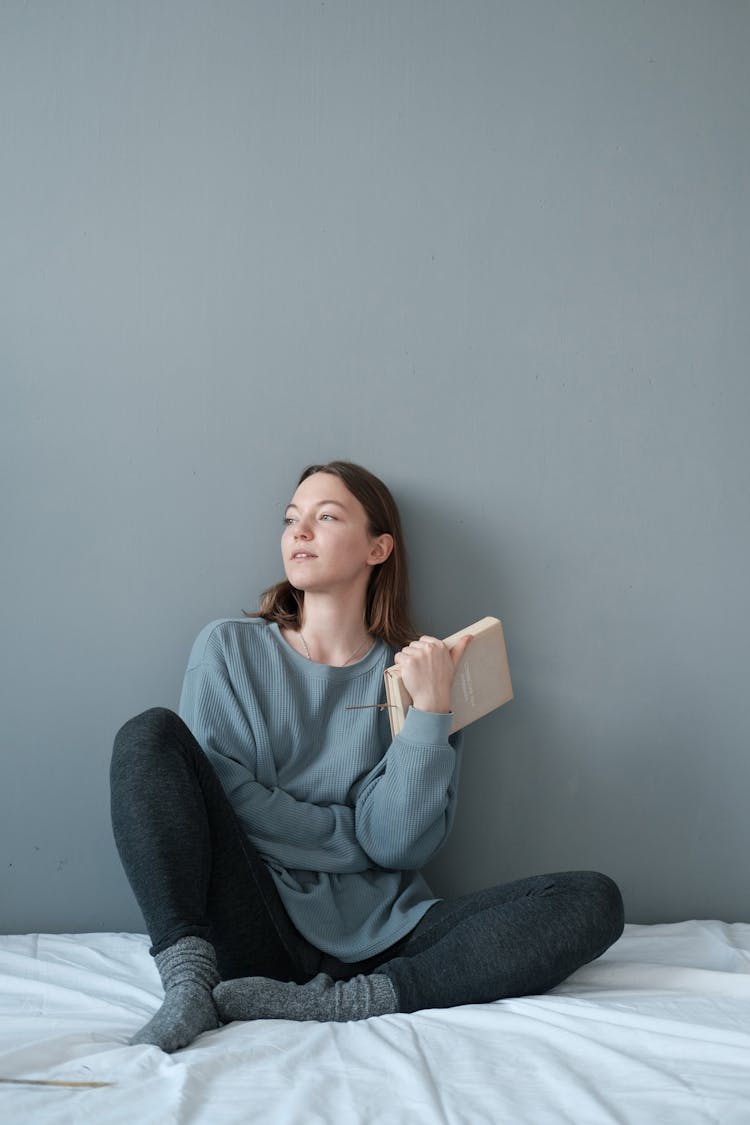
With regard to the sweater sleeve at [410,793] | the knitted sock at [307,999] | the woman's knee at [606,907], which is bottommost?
the knitted sock at [307,999]

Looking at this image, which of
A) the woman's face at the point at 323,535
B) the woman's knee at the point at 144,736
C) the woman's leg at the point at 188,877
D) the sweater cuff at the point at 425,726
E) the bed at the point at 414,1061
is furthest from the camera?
the woman's face at the point at 323,535

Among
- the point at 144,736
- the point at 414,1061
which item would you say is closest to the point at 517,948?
the point at 414,1061

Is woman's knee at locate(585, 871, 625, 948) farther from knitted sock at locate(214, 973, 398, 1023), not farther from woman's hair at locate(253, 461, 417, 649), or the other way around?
woman's hair at locate(253, 461, 417, 649)

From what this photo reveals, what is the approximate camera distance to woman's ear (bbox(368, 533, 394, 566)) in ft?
4.39

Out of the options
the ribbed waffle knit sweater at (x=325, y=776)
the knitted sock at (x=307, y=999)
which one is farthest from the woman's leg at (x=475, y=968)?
the ribbed waffle knit sweater at (x=325, y=776)

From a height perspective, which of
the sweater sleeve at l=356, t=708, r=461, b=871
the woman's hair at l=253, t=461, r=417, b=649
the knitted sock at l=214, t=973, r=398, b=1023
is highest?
the woman's hair at l=253, t=461, r=417, b=649

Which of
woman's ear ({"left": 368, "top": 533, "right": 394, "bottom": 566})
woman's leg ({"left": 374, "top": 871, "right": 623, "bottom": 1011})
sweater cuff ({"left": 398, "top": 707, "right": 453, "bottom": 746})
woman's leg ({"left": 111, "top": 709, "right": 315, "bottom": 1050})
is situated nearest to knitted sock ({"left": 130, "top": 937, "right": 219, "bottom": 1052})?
woman's leg ({"left": 111, "top": 709, "right": 315, "bottom": 1050})

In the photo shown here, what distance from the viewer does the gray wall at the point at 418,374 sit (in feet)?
4.37

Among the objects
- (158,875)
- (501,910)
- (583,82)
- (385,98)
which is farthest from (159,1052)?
(583,82)

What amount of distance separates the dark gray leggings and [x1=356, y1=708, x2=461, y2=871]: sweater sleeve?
97mm

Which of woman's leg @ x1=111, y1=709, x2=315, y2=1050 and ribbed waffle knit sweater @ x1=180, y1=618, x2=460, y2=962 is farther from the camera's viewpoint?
ribbed waffle knit sweater @ x1=180, y1=618, x2=460, y2=962

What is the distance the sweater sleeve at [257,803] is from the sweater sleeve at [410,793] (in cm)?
4

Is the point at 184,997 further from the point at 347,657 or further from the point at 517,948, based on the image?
the point at 347,657

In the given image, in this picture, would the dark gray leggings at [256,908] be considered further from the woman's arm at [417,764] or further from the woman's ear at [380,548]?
the woman's ear at [380,548]
